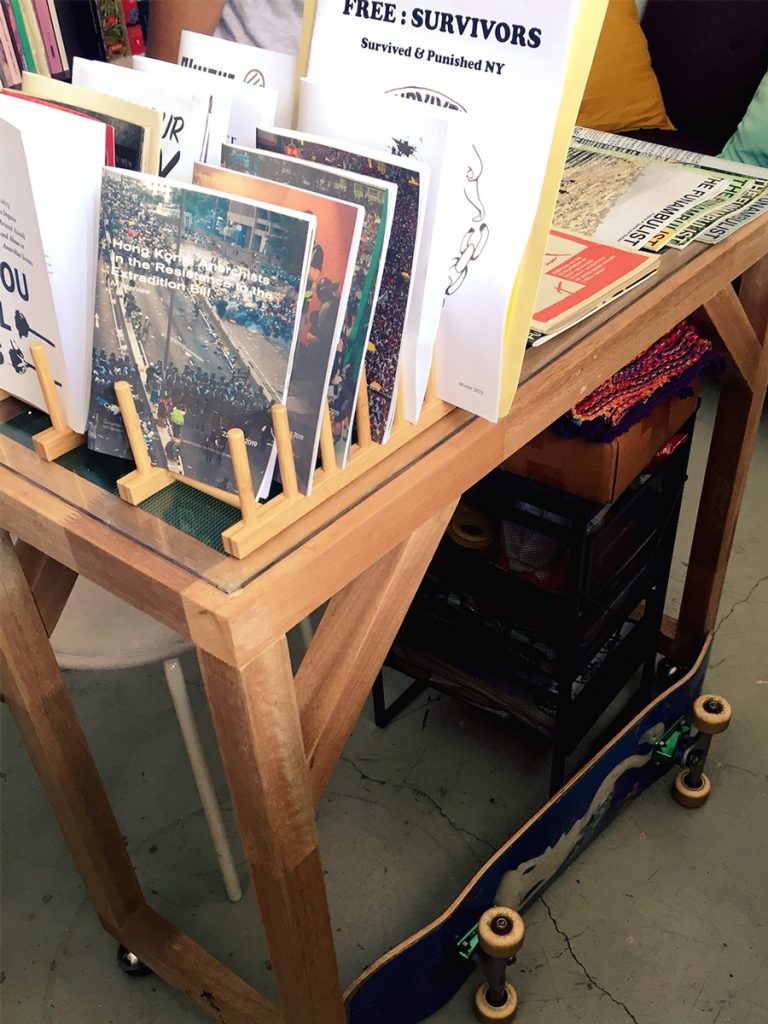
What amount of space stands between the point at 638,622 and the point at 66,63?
2076 mm

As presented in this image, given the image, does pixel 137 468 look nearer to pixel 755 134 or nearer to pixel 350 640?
pixel 350 640

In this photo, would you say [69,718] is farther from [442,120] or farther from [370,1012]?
[442,120]

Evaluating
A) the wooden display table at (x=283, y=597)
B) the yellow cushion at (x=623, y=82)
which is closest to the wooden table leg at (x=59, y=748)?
the wooden display table at (x=283, y=597)

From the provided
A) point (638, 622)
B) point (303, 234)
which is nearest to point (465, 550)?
point (638, 622)

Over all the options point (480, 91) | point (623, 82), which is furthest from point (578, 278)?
point (623, 82)

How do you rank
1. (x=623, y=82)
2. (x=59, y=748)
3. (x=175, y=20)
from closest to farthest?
(x=59, y=748) → (x=175, y=20) → (x=623, y=82)

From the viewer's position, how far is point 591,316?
1166 mm

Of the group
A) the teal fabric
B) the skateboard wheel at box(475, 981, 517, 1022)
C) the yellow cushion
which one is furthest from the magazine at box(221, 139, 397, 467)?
the yellow cushion

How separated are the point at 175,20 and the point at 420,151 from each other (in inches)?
50.9

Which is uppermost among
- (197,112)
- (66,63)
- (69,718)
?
(197,112)

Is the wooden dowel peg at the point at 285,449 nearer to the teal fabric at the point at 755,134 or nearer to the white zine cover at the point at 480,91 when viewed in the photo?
the white zine cover at the point at 480,91

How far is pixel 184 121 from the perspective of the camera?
0.88m

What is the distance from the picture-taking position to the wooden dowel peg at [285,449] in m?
0.82

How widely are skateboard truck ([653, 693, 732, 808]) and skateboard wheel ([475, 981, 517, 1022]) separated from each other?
45cm
